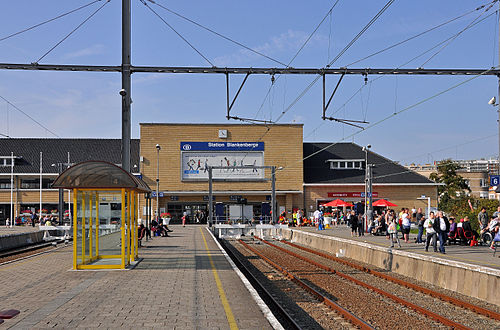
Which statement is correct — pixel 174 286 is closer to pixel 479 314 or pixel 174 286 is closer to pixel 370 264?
→ pixel 479 314

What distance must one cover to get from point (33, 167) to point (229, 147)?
22.7 m

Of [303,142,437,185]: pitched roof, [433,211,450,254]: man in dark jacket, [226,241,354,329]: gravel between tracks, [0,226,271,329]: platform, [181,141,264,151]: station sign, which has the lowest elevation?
[226,241,354,329]: gravel between tracks

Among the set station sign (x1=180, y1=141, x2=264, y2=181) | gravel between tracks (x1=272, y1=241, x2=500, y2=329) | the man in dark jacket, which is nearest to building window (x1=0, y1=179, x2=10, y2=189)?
station sign (x1=180, y1=141, x2=264, y2=181)

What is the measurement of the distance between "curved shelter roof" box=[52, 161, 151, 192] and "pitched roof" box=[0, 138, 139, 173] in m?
54.1

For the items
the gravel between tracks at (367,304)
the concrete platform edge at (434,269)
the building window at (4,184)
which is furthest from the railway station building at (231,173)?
the gravel between tracks at (367,304)

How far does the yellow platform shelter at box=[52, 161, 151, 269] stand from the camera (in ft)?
53.3

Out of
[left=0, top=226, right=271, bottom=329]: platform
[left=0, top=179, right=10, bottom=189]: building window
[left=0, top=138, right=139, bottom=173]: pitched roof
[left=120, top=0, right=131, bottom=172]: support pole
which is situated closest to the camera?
[left=0, top=226, right=271, bottom=329]: platform

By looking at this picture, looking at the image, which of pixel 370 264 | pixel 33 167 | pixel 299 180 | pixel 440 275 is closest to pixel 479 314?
pixel 440 275

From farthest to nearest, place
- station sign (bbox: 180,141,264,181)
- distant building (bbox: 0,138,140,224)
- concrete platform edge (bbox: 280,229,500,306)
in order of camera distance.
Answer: station sign (bbox: 180,141,264,181), distant building (bbox: 0,138,140,224), concrete platform edge (bbox: 280,229,500,306)

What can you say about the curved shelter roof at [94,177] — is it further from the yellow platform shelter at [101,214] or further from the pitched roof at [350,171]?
the pitched roof at [350,171]

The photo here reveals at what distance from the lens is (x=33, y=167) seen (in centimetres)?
6812

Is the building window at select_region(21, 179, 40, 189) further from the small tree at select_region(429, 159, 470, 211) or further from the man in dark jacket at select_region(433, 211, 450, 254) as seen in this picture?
the man in dark jacket at select_region(433, 211, 450, 254)

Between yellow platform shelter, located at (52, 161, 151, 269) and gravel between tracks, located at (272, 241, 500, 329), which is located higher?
yellow platform shelter, located at (52, 161, 151, 269)

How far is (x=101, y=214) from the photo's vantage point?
18.7m
